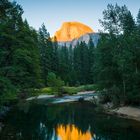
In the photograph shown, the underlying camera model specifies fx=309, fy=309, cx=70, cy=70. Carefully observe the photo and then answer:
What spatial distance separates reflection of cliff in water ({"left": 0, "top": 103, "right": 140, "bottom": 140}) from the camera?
29859 millimetres

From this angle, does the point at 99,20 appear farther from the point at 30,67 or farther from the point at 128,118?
the point at 128,118

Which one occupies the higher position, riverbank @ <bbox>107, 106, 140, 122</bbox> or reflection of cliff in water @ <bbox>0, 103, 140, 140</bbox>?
riverbank @ <bbox>107, 106, 140, 122</bbox>

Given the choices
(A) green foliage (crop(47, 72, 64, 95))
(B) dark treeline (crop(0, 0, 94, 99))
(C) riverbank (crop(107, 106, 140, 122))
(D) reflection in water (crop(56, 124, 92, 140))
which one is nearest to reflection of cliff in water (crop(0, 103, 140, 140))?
(D) reflection in water (crop(56, 124, 92, 140))

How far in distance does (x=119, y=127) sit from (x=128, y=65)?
12.7 metres

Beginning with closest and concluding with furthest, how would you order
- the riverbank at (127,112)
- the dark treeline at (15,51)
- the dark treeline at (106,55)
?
1. the dark treeline at (15,51)
2. the dark treeline at (106,55)
3. the riverbank at (127,112)

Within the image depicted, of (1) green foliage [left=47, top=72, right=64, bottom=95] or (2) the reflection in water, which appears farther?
(1) green foliage [left=47, top=72, right=64, bottom=95]

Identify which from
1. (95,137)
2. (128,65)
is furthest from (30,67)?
(95,137)

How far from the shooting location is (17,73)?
120 ft

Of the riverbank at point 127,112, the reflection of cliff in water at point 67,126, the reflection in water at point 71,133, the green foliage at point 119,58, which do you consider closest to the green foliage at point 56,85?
the green foliage at point 119,58

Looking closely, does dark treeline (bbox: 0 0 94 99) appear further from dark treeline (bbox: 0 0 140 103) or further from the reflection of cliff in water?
the reflection of cliff in water

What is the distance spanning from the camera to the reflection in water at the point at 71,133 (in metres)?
30.0

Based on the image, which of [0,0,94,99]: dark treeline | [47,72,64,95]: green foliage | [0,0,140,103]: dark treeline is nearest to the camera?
[0,0,94,99]: dark treeline

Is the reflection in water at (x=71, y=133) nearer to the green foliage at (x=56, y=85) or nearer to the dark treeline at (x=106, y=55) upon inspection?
the dark treeline at (x=106, y=55)

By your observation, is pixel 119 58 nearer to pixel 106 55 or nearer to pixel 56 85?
pixel 106 55
